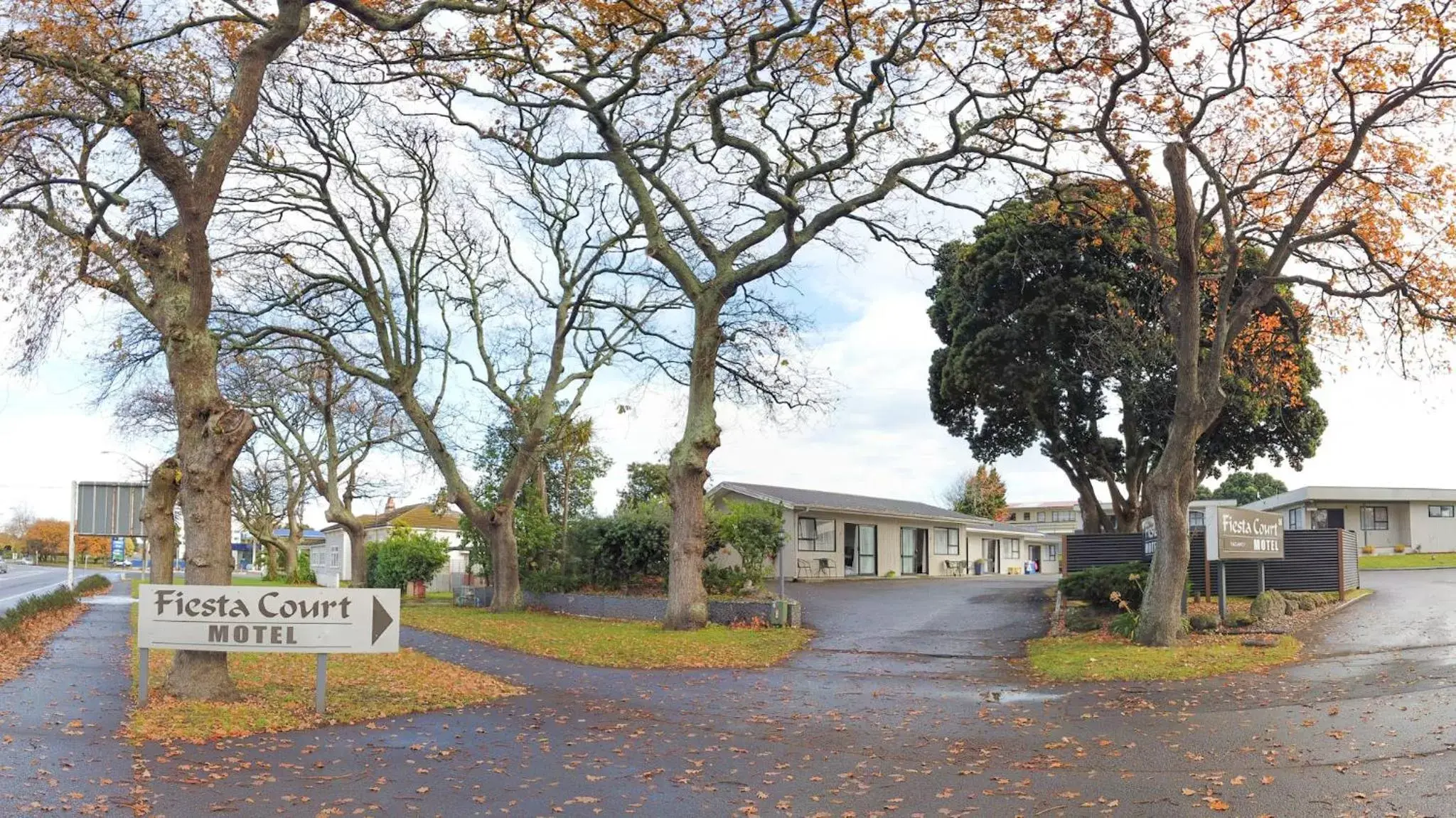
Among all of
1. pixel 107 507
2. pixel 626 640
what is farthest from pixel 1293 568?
pixel 107 507

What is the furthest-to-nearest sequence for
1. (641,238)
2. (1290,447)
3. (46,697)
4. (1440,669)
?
(1290,447) → (641,238) → (1440,669) → (46,697)

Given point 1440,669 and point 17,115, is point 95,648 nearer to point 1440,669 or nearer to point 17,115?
point 17,115

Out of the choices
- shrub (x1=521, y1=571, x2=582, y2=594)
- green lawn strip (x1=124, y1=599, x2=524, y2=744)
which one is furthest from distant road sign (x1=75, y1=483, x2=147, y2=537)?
green lawn strip (x1=124, y1=599, x2=524, y2=744)

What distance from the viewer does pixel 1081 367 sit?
Answer: 92.5ft

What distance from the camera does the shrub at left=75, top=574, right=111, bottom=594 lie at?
123ft

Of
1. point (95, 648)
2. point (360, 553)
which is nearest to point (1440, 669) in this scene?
point (95, 648)

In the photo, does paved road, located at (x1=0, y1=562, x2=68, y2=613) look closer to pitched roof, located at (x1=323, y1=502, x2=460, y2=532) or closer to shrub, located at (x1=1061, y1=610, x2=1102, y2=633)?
pitched roof, located at (x1=323, y1=502, x2=460, y2=532)

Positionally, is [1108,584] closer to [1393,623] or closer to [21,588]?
[1393,623]

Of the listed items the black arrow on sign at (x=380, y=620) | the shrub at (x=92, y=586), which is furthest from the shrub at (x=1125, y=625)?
the shrub at (x=92, y=586)

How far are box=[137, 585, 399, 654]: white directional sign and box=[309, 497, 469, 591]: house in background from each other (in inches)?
1436

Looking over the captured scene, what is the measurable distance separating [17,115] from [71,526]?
35188mm

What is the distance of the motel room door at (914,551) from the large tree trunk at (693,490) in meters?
20.7

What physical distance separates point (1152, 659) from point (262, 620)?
11325mm

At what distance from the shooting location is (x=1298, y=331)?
20156mm
